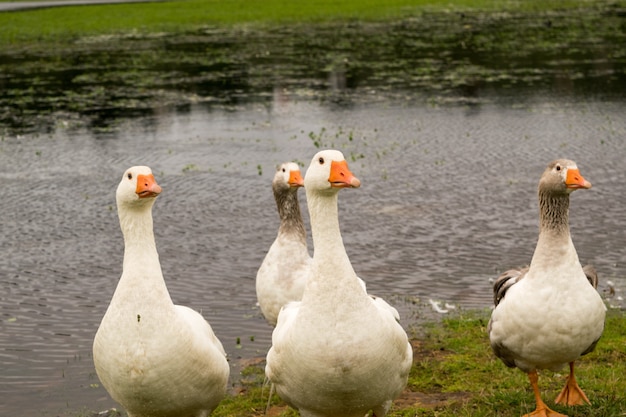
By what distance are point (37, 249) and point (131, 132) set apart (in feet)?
31.0

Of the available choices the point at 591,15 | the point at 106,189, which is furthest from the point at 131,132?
the point at 591,15

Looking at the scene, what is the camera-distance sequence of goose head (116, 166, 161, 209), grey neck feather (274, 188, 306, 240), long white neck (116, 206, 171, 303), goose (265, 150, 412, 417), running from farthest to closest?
grey neck feather (274, 188, 306, 240)
goose head (116, 166, 161, 209)
long white neck (116, 206, 171, 303)
goose (265, 150, 412, 417)

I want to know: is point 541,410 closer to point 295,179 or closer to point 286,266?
point 286,266

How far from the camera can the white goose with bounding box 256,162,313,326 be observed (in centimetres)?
988

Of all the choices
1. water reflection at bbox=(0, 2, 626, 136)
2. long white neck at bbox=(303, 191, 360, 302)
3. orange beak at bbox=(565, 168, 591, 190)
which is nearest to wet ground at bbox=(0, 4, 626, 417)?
water reflection at bbox=(0, 2, 626, 136)

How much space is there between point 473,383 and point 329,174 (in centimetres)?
346

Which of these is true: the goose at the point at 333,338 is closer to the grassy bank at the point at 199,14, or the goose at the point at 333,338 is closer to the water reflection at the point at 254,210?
the water reflection at the point at 254,210

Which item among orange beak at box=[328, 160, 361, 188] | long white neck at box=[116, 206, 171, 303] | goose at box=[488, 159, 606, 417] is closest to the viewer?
orange beak at box=[328, 160, 361, 188]

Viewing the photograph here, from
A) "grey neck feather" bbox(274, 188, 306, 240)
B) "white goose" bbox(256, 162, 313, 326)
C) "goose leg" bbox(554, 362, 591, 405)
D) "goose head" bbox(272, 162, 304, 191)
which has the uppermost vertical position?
"goose head" bbox(272, 162, 304, 191)

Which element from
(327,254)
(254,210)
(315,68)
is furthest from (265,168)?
(315,68)

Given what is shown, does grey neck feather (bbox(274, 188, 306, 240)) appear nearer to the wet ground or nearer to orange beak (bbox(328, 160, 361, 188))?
the wet ground

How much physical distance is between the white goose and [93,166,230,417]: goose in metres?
2.13

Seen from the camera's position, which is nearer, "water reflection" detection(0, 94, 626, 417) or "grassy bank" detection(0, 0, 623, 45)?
"water reflection" detection(0, 94, 626, 417)

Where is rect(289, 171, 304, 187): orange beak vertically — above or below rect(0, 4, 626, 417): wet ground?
above
